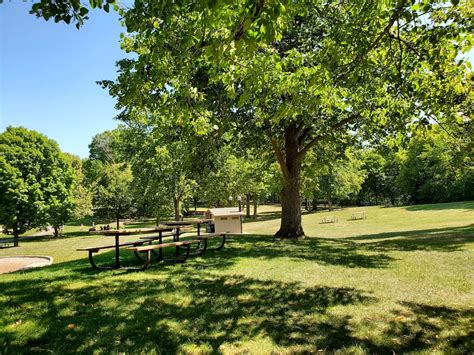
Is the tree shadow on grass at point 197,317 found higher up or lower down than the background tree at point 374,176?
lower down

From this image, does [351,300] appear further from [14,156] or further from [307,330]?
[14,156]

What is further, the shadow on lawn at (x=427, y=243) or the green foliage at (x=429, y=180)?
the green foliage at (x=429, y=180)

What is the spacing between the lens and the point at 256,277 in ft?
26.4

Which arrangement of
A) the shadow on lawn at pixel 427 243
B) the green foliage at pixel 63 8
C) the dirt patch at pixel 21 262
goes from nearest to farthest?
the green foliage at pixel 63 8, the shadow on lawn at pixel 427 243, the dirt patch at pixel 21 262

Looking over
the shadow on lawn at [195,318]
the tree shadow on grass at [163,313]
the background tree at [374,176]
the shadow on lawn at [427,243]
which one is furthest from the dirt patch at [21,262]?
the background tree at [374,176]

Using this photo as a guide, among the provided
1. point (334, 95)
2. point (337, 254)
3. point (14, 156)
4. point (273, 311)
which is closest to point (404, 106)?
point (334, 95)

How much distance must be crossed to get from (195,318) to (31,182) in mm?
31931

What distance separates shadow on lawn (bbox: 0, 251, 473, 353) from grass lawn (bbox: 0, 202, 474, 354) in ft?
0.05

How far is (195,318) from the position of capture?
17.5 ft

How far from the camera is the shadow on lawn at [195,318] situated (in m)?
4.47

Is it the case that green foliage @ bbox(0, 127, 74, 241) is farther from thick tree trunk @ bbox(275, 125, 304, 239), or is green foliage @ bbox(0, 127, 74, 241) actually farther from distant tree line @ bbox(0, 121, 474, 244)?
thick tree trunk @ bbox(275, 125, 304, 239)

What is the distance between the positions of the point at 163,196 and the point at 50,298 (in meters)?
31.0

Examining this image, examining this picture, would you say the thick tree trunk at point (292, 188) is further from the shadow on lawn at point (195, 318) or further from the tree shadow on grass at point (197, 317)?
the shadow on lawn at point (195, 318)

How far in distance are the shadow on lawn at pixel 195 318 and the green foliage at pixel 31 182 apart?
26317 millimetres
